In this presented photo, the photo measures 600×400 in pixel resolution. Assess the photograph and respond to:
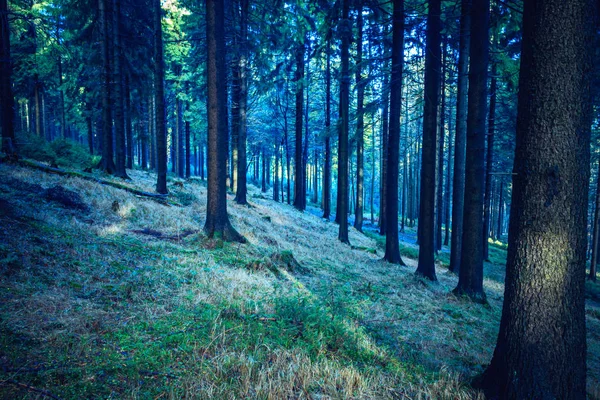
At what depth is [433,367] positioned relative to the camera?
404 centimetres

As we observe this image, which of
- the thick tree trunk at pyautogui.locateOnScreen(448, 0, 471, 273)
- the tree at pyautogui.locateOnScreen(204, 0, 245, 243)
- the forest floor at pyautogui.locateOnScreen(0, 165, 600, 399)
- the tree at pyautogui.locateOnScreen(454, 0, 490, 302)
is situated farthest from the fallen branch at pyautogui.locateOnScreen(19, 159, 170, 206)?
the thick tree trunk at pyautogui.locateOnScreen(448, 0, 471, 273)

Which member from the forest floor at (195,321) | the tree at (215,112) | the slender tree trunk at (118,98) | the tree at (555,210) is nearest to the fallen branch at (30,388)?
the forest floor at (195,321)

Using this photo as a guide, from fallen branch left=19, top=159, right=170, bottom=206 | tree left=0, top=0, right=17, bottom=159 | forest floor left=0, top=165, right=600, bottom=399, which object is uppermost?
tree left=0, top=0, right=17, bottom=159

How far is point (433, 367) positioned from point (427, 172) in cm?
736

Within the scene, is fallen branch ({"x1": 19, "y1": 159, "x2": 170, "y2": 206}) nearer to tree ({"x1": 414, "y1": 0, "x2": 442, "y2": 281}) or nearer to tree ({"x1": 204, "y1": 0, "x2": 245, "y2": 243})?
tree ({"x1": 204, "y1": 0, "x2": 245, "y2": 243})

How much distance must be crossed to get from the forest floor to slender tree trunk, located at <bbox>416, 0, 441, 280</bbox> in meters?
2.07

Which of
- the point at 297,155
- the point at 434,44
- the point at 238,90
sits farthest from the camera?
the point at 297,155

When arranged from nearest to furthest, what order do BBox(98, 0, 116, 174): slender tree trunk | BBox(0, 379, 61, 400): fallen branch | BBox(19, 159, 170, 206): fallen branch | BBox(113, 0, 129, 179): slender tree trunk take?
1. BBox(0, 379, 61, 400): fallen branch
2. BBox(19, 159, 170, 206): fallen branch
3. BBox(98, 0, 116, 174): slender tree trunk
4. BBox(113, 0, 129, 179): slender tree trunk

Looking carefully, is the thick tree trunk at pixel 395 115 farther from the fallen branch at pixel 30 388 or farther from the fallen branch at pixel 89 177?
the fallen branch at pixel 30 388

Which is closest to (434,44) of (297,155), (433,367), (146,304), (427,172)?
(427,172)

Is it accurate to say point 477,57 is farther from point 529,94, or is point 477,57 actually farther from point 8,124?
point 8,124

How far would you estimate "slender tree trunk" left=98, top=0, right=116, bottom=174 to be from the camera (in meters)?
13.9

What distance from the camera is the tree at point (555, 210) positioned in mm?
2852

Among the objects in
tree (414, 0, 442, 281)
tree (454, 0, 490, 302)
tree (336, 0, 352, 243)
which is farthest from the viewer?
tree (336, 0, 352, 243)
